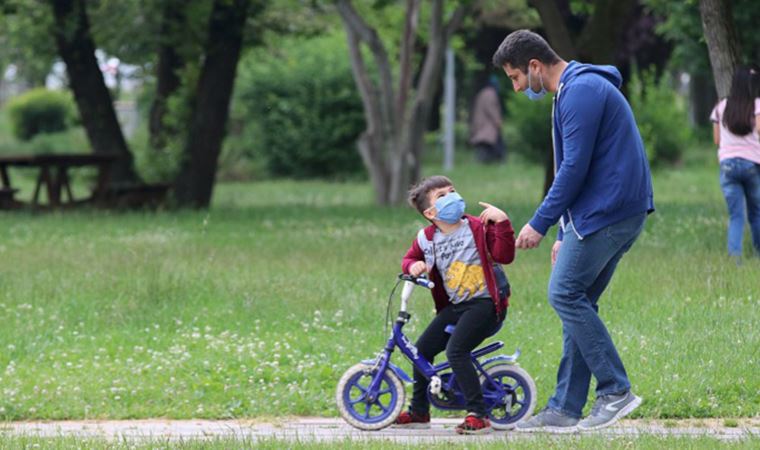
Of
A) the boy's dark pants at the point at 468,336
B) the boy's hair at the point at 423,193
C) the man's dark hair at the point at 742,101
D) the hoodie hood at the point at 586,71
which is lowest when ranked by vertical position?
the boy's dark pants at the point at 468,336

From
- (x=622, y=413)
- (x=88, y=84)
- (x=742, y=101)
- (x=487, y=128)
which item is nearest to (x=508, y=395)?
(x=622, y=413)

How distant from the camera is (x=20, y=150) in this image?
4588cm

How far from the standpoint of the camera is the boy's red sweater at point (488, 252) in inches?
285

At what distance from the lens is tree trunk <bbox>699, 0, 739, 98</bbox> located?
13531 millimetres

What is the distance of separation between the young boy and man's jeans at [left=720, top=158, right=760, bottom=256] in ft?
18.1

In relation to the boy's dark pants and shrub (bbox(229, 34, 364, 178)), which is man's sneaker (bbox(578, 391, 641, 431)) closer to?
the boy's dark pants

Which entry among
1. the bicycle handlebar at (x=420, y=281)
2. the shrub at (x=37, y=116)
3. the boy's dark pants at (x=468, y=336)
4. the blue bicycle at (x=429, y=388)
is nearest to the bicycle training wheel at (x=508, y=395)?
the blue bicycle at (x=429, y=388)

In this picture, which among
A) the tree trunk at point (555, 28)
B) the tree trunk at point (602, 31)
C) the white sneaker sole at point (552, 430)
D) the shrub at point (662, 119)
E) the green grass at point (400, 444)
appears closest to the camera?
the green grass at point (400, 444)

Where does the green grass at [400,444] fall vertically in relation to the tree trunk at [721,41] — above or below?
below

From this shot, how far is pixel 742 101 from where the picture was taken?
12172 mm

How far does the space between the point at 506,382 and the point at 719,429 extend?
111 centimetres

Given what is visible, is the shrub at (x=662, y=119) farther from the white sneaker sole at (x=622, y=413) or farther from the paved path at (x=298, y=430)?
the white sneaker sole at (x=622, y=413)

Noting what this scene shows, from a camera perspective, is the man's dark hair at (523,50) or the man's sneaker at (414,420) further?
the man's sneaker at (414,420)

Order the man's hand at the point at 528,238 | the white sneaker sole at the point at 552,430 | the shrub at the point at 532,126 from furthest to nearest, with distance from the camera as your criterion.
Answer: the shrub at the point at 532,126 < the white sneaker sole at the point at 552,430 < the man's hand at the point at 528,238
